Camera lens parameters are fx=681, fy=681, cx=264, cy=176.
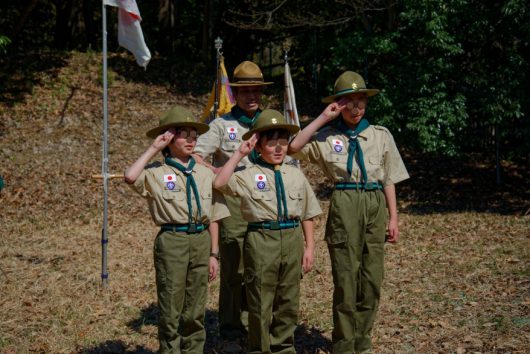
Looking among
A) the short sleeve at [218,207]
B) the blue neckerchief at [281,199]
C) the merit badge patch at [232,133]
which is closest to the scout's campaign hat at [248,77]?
the merit badge patch at [232,133]

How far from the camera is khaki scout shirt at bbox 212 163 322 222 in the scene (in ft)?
Answer: 16.9

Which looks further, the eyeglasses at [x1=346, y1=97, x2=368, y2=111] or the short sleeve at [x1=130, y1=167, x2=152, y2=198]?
the eyeglasses at [x1=346, y1=97, x2=368, y2=111]

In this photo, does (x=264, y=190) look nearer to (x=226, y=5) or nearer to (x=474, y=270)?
(x=474, y=270)

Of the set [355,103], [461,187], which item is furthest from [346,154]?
[461,187]

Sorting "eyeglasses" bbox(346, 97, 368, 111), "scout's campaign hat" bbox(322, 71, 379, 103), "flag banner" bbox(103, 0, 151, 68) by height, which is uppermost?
"flag banner" bbox(103, 0, 151, 68)

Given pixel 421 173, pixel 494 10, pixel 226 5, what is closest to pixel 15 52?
pixel 226 5

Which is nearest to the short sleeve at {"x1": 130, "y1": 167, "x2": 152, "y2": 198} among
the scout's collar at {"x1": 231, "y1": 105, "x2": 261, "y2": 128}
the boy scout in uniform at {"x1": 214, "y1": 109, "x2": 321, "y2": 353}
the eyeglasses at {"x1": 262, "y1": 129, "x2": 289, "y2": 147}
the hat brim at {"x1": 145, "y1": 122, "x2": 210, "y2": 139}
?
the hat brim at {"x1": 145, "y1": 122, "x2": 210, "y2": 139}

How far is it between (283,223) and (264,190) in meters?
0.29

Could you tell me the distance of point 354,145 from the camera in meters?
5.50

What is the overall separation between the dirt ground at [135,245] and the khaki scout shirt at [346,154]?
65.8 inches

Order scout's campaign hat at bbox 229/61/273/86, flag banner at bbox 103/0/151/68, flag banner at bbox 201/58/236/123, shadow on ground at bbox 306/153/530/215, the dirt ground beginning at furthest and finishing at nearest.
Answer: shadow on ground at bbox 306/153/530/215 → flag banner at bbox 103/0/151/68 → flag banner at bbox 201/58/236/123 → the dirt ground → scout's campaign hat at bbox 229/61/273/86

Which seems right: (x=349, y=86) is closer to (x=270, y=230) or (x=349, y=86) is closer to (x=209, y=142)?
(x=270, y=230)

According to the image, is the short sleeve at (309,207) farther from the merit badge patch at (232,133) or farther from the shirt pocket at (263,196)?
the merit badge patch at (232,133)

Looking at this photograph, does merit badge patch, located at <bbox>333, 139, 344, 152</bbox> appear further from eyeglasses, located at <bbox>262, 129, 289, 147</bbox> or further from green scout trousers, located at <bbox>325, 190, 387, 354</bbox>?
eyeglasses, located at <bbox>262, 129, 289, 147</bbox>
